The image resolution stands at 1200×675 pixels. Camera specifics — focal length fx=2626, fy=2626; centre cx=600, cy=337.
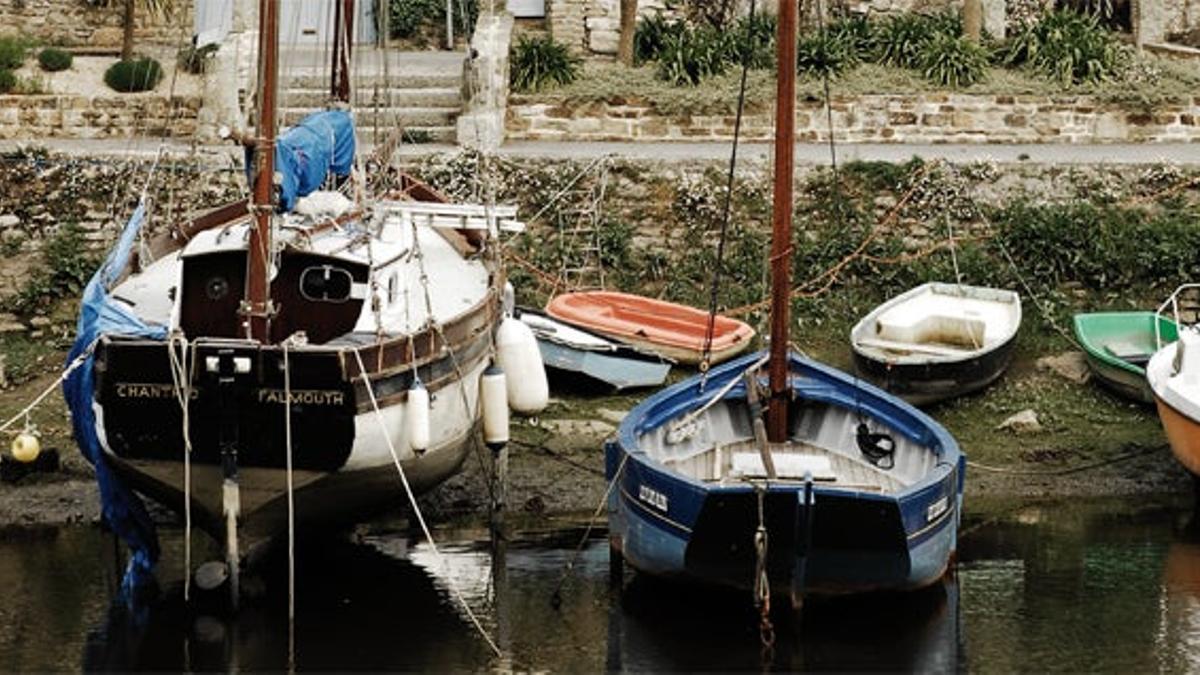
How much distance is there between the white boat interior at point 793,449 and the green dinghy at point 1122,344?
182 inches

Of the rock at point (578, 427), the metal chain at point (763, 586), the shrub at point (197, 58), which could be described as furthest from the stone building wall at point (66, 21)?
the metal chain at point (763, 586)

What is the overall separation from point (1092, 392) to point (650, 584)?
6397mm

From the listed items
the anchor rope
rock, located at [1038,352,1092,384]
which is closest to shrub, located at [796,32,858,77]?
rock, located at [1038,352,1092,384]

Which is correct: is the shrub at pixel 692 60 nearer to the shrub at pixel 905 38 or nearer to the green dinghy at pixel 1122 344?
the shrub at pixel 905 38

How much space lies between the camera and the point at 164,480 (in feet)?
61.6

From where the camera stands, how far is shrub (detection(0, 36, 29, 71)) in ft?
101

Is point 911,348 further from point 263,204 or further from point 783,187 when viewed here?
point 263,204

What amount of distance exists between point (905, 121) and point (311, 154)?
37.8 feet

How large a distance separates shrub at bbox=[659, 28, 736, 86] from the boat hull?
7.84 m

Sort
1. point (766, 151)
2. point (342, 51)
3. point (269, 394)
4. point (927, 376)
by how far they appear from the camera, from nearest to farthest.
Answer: point (269, 394), point (927, 376), point (342, 51), point (766, 151)

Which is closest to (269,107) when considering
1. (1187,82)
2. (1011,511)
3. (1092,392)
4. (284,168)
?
(284,168)

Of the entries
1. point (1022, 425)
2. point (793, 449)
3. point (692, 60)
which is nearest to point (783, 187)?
point (793, 449)

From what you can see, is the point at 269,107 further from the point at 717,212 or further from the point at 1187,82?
the point at 1187,82

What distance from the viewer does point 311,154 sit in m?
20.6
